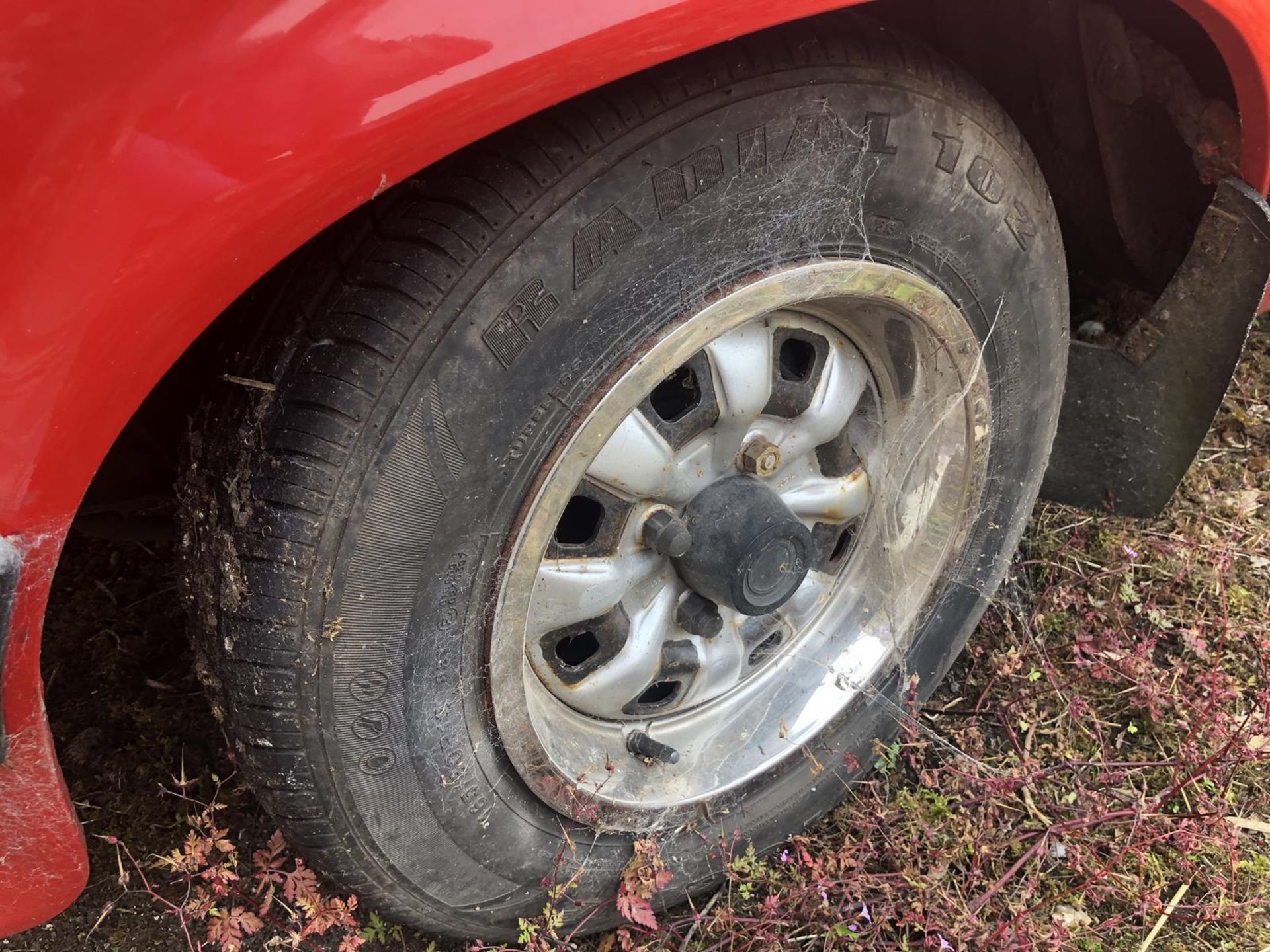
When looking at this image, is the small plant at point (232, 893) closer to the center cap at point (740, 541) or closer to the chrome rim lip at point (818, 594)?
the chrome rim lip at point (818, 594)

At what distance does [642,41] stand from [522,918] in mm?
1429

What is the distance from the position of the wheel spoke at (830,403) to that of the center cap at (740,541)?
0.13 meters

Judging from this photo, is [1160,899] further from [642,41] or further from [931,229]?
[642,41]

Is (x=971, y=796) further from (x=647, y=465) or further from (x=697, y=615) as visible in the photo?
(x=647, y=465)

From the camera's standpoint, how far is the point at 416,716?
129cm

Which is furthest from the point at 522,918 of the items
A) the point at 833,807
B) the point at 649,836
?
the point at 833,807

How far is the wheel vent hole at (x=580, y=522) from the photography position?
156 centimetres

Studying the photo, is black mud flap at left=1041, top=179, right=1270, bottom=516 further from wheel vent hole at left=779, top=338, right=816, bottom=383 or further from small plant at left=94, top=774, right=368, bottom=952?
small plant at left=94, top=774, right=368, bottom=952

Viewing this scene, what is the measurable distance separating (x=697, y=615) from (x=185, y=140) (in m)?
1.23

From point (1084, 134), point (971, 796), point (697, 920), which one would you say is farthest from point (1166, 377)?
point (697, 920)

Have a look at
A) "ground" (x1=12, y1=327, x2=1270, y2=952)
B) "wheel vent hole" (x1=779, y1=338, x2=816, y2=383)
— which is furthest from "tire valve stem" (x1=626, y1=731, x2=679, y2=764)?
"wheel vent hole" (x1=779, y1=338, x2=816, y2=383)

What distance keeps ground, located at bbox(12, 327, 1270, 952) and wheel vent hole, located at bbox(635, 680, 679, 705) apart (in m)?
0.28

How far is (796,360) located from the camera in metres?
1.71

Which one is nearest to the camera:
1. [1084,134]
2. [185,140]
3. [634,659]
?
A: [185,140]
